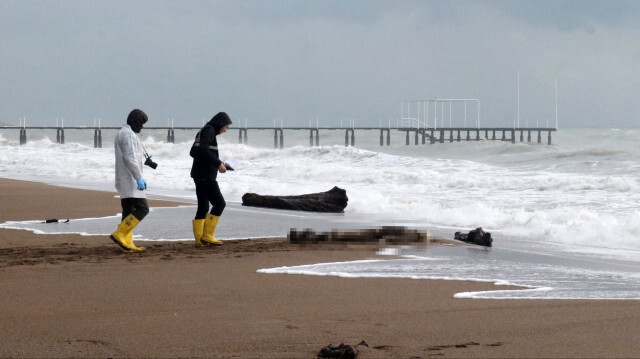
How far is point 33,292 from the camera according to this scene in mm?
5000

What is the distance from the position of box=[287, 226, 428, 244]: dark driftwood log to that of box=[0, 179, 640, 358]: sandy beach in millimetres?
1314

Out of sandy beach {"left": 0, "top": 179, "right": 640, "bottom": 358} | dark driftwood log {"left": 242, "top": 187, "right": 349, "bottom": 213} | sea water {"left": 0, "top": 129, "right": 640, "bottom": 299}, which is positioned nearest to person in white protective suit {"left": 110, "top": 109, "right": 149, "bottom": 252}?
sandy beach {"left": 0, "top": 179, "right": 640, "bottom": 358}

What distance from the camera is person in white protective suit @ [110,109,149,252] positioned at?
7227mm

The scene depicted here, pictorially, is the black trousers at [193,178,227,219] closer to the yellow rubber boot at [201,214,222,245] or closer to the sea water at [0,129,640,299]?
the yellow rubber boot at [201,214,222,245]

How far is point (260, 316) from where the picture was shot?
14.3ft

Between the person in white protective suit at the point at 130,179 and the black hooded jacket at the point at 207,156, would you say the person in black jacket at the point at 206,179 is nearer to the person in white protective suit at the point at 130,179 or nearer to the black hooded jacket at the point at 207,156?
the black hooded jacket at the point at 207,156

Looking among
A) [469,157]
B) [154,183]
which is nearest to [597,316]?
[154,183]

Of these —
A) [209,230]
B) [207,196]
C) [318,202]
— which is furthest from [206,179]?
[318,202]

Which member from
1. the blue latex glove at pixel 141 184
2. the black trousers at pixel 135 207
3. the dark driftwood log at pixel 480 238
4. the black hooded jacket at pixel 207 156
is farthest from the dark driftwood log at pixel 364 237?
the blue latex glove at pixel 141 184

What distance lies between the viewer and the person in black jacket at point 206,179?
309 inches

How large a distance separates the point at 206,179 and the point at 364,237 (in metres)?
1.63

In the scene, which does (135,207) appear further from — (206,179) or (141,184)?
(206,179)

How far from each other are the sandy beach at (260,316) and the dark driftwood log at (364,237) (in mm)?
1314

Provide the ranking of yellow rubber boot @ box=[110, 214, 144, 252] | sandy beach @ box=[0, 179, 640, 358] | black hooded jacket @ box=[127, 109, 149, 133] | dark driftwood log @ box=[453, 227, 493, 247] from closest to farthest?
sandy beach @ box=[0, 179, 640, 358] < yellow rubber boot @ box=[110, 214, 144, 252] < black hooded jacket @ box=[127, 109, 149, 133] < dark driftwood log @ box=[453, 227, 493, 247]
